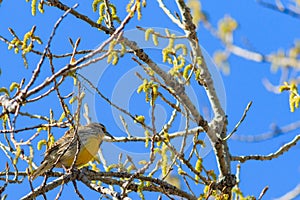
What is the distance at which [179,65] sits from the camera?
5285mm

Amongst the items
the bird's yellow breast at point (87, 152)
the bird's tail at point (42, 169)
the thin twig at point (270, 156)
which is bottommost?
the bird's tail at point (42, 169)

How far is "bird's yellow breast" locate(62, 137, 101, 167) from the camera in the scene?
20.5ft

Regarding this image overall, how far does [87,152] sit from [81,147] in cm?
8

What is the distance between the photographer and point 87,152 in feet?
20.8

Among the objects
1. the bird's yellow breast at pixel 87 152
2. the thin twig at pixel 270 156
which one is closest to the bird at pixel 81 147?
the bird's yellow breast at pixel 87 152

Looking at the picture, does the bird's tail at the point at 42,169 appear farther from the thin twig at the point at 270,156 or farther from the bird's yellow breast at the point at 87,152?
the thin twig at the point at 270,156

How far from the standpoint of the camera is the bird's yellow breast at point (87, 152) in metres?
6.26

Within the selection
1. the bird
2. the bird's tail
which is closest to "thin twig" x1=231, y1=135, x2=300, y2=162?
the bird

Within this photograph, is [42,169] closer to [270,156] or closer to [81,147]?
[81,147]

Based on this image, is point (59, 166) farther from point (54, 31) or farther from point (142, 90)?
point (54, 31)

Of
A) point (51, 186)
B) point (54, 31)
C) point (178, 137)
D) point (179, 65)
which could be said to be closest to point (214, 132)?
point (178, 137)

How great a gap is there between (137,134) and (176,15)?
1252 mm

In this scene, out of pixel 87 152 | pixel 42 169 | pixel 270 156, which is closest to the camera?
pixel 42 169

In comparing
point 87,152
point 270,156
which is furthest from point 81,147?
point 270,156
